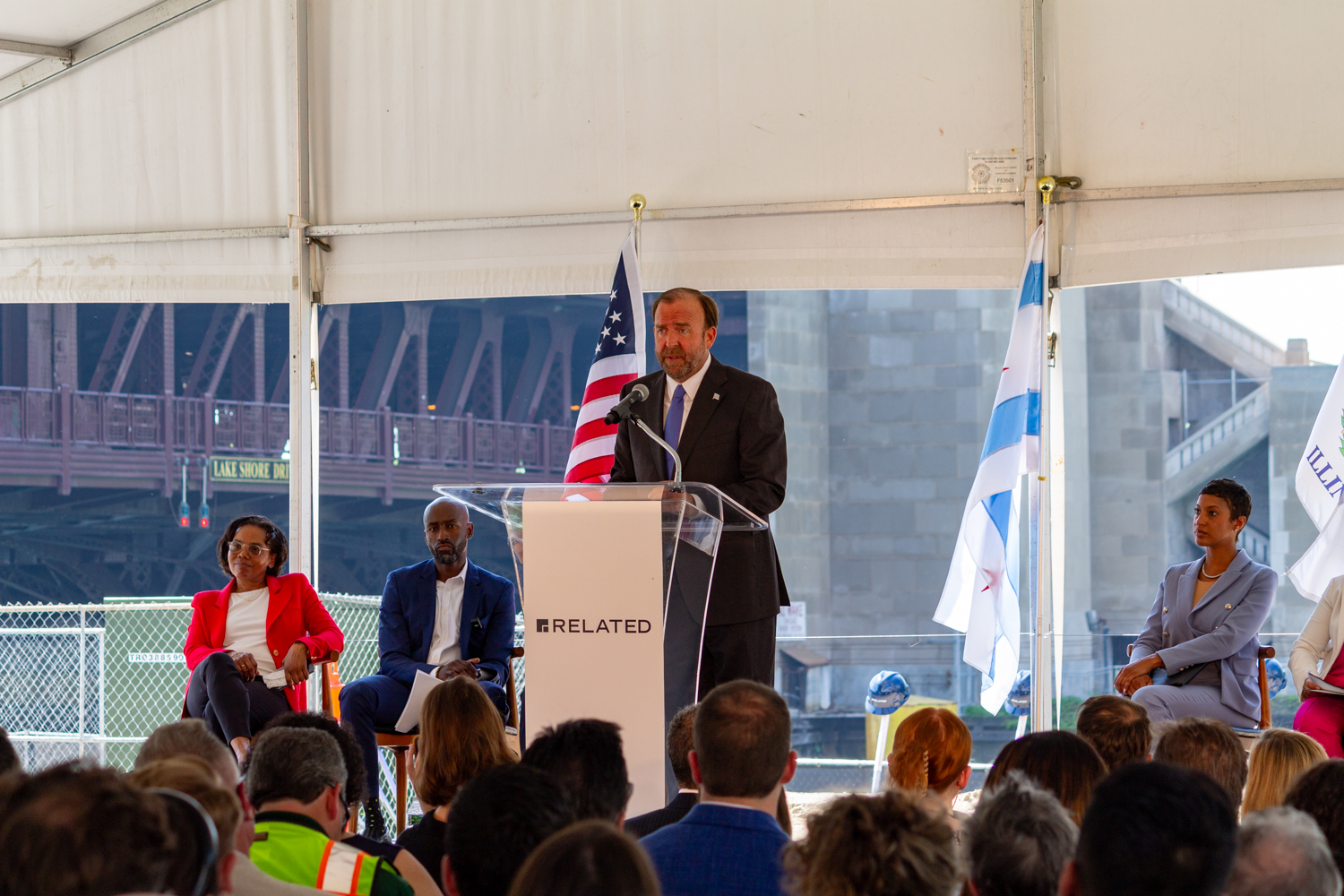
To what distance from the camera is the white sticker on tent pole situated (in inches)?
174

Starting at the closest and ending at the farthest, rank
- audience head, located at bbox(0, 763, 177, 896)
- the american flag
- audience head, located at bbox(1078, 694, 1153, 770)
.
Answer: audience head, located at bbox(0, 763, 177, 896) < audience head, located at bbox(1078, 694, 1153, 770) < the american flag

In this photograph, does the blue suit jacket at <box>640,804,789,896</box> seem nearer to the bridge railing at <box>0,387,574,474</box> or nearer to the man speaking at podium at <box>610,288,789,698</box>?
the man speaking at podium at <box>610,288,789,698</box>

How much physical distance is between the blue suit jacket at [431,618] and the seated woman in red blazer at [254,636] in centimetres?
18

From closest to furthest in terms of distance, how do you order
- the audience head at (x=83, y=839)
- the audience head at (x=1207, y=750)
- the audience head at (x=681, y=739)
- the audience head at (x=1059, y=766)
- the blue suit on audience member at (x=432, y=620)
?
the audience head at (x=83, y=839) → the audience head at (x=1059, y=766) → the audience head at (x=1207, y=750) → the audience head at (x=681, y=739) → the blue suit on audience member at (x=432, y=620)

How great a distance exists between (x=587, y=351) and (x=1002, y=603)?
13272mm

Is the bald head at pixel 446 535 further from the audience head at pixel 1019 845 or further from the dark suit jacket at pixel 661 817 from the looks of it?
the audience head at pixel 1019 845

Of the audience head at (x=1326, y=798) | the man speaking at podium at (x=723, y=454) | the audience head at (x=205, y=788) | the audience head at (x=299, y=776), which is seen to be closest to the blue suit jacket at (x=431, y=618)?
the man speaking at podium at (x=723, y=454)

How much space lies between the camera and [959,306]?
568 inches

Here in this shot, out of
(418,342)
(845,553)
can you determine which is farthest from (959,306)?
(418,342)

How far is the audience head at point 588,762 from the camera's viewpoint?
6.14 feet

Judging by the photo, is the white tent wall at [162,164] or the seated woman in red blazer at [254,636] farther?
the white tent wall at [162,164]

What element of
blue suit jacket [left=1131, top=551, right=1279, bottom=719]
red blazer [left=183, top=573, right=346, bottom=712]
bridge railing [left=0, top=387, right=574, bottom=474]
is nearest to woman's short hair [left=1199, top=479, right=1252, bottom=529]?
blue suit jacket [left=1131, top=551, right=1279, bottom=719]

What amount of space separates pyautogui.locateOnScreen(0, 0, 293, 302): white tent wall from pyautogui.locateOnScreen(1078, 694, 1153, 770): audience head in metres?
3.75

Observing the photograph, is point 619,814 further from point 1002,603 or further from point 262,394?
point 262,394
